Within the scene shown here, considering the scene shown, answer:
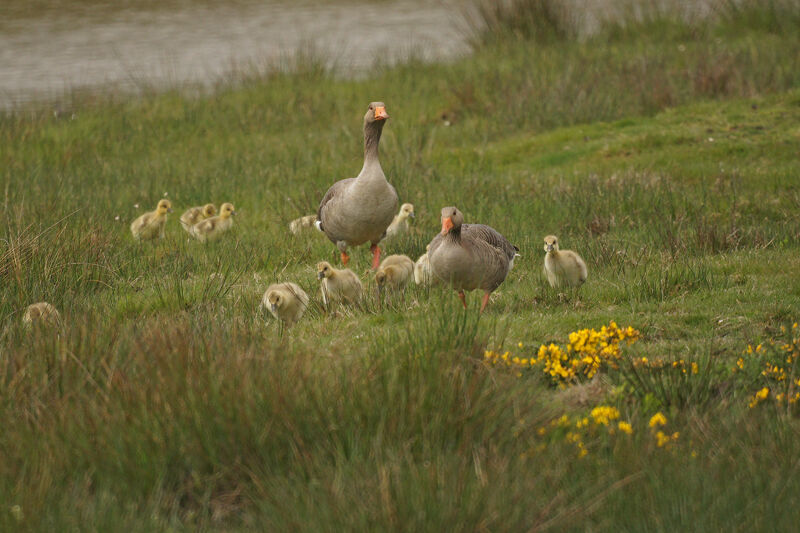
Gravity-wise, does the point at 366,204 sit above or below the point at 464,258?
below

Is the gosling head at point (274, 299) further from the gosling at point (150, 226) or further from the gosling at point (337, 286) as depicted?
the gosling at point (150, 226)

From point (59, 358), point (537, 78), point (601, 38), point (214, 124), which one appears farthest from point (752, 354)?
point (601, 38)

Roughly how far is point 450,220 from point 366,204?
2.04 metres

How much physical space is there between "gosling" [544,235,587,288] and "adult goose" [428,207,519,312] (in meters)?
0.62

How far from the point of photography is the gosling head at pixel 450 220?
7180 millimetres

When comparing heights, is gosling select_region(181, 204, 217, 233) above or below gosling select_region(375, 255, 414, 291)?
below

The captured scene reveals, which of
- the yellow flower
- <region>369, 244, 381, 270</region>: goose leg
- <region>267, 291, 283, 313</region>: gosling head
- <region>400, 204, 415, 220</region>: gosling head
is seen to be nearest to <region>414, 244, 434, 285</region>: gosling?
<region>369, 244, 381, 270</region>: goose leg

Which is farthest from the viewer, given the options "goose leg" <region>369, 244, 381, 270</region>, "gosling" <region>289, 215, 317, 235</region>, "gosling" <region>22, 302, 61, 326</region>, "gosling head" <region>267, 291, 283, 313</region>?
"gosling" <region>289, 215, 317, 235</region>

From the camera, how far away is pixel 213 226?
10.9 metres

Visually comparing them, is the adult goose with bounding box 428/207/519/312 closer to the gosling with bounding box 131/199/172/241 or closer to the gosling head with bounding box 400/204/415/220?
the gosling head with bounding box 400/204/415/220

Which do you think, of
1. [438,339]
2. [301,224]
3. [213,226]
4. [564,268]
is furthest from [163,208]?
[438,339]

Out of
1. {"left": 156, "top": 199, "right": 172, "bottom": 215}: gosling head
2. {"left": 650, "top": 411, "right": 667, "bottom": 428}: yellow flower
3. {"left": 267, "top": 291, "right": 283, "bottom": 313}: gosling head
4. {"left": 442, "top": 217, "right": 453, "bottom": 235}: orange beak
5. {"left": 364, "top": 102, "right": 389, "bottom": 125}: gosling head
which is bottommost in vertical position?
{"left": 156, "top": 199, "right": 172, "bottom": 215}: gosling head

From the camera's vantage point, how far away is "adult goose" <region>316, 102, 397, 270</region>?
9117 mm

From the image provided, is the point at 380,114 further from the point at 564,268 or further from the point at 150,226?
the point at 150,226
